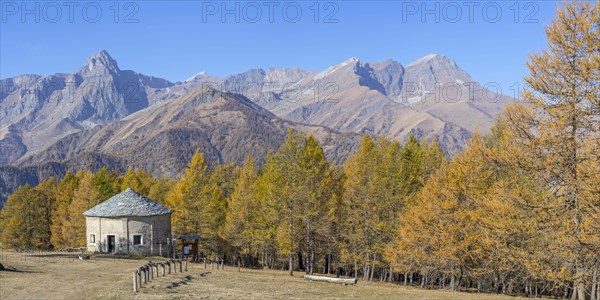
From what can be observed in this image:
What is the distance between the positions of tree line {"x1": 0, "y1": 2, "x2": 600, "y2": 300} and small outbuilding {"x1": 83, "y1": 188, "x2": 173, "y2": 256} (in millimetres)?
5579

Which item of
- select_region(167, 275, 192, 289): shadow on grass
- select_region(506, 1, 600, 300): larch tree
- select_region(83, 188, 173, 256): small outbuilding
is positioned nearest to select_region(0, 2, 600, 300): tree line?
select_region(506, 1, 600, 300): larch tree

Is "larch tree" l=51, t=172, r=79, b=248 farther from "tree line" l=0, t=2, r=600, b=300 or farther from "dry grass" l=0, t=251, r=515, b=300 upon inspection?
"dry grass" l=0, t=251, r=515, b=300

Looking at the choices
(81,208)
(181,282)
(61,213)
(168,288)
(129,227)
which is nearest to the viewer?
(168,288)

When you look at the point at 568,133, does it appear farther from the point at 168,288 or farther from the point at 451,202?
the point at 168,288

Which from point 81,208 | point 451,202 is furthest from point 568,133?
point 81,208

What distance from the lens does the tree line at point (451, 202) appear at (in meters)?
20.1

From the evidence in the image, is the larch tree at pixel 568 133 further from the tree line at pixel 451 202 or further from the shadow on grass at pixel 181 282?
the shadow on grass at pixel 181 282

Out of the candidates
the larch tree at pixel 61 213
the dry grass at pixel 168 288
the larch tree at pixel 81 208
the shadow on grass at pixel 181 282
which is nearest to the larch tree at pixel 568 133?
the dry grass at pixel 168 288

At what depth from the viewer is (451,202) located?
32656 mm

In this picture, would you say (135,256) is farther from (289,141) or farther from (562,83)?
(562,83)

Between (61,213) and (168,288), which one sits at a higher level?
(61,213)

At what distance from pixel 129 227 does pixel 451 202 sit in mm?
34157

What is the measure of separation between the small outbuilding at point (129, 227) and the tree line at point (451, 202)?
18.3 ft

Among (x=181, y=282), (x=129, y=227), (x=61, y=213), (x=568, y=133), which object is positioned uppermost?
(x=568, y=133)
